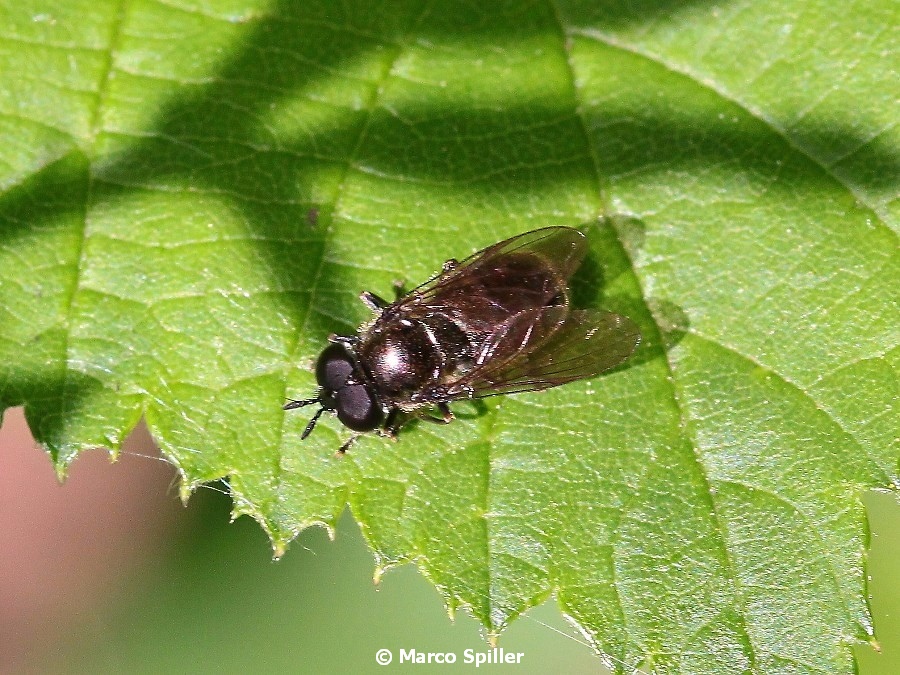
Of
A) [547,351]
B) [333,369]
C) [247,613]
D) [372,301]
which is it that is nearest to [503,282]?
[547,351]

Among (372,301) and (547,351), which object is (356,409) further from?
(547,351)

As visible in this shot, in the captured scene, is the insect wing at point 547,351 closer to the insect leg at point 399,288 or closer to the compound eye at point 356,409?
the compound eye at point 356,409

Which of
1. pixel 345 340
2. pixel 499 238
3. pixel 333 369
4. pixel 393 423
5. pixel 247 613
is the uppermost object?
pixel 499 238

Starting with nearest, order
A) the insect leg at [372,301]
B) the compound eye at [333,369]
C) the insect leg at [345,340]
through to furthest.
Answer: the compound eye at [333,369]
the insect leg at [345,340]
the insect leg at [372,301]

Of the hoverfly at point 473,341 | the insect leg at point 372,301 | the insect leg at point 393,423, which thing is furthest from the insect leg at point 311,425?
the insect leg at point 372,301

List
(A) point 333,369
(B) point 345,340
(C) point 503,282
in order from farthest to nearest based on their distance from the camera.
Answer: (C) point 503,282 < (B) point 345,340 < (A) point 333,369

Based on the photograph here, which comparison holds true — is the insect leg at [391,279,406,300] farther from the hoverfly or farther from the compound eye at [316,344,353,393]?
the compound eye at [316,344,353,393]
